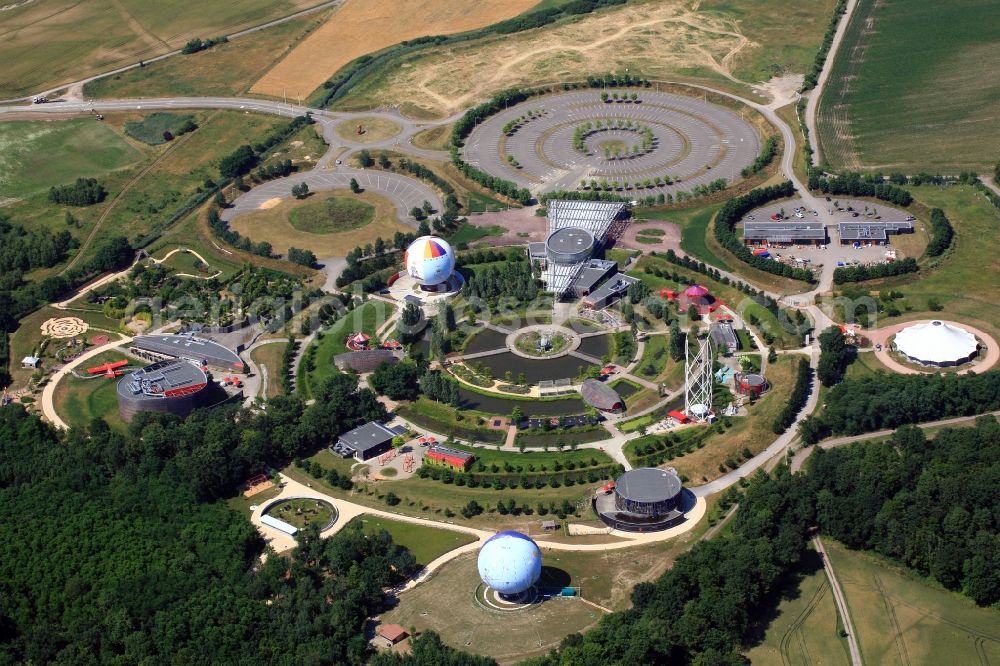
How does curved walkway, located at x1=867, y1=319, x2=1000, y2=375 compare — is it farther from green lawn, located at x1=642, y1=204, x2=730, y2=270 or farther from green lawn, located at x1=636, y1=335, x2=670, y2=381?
green lawn, located at x1=642, y1=204, x2=730, y2=270

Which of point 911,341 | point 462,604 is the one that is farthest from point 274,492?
point 911,341

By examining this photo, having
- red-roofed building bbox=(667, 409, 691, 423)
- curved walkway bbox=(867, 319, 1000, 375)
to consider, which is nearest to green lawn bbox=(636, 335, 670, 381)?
red-roofed building bbox=(667, 409, 691, 423)

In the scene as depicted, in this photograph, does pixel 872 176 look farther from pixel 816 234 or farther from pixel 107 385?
pixel 107 385

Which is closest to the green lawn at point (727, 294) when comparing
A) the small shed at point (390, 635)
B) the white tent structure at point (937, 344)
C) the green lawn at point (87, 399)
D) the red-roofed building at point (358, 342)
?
the white tent structure at point (937, 344)

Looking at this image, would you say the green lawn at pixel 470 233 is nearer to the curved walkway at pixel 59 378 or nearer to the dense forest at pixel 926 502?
the curved walkway at pixel 59 378

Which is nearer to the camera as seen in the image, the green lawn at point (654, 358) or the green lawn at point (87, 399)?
the green lawn at point (87, 399)

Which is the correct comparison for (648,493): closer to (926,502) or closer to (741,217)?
(926,502)
